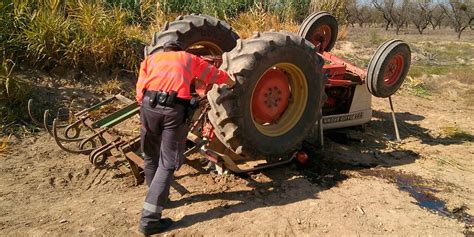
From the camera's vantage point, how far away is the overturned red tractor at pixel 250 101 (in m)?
4.25

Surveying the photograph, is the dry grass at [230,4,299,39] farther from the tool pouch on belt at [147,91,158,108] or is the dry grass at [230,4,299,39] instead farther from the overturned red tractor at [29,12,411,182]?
the tool pouch on belt at [147,91,158,108]

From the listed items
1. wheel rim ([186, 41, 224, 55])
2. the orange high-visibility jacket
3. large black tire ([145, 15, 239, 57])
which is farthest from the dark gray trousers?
wheel rim ([186, 41, 224, 55])

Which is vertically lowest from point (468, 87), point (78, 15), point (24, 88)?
point (468, 87)

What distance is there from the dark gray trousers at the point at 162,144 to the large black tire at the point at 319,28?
359 cm

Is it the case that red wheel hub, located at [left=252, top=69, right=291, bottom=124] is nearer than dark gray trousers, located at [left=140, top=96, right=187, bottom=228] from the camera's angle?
No

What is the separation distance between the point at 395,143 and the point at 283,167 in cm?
223

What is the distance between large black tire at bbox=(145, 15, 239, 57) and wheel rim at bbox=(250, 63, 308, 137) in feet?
3.79

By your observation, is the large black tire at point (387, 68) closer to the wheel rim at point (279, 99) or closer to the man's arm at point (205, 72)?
the wheel rim at point (279, 99)

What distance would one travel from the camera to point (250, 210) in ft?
13.9

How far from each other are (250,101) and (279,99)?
597 millimetres

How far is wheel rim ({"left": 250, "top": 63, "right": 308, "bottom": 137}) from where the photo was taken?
4660mm

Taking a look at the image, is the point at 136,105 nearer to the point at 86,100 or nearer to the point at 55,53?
the point at 86,100

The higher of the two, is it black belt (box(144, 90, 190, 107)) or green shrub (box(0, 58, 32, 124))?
black belt (box(144, 90, 190, 107))

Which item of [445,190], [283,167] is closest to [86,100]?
[283,167]
